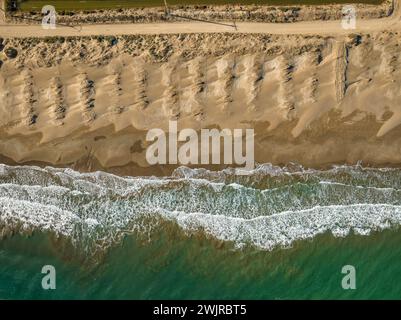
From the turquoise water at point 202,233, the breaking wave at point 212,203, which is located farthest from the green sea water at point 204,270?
the breaking wave at point 212,203

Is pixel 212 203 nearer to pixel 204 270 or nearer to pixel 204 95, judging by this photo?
pixel 204 270

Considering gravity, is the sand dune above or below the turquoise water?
above

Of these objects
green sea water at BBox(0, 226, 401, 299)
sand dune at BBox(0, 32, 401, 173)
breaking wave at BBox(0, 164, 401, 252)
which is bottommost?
→ green sea water at BBox(0, 226, 401, 299)

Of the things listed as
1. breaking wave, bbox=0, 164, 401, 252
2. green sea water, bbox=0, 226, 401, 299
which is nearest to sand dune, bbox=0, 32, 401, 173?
breaking wave, bbox=0, 164, 401, 252

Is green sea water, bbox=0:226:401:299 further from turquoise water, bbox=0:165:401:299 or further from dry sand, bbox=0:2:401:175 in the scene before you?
dry sand, bbox=0:2:401:175
